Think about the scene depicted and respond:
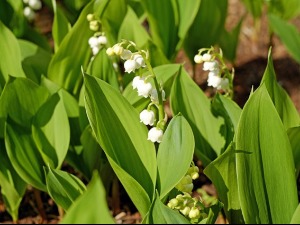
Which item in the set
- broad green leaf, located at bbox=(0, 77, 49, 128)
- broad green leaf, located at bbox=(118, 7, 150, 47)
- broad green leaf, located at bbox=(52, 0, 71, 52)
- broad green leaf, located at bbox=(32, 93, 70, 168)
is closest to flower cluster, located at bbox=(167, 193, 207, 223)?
broad green leaf, located at bbox=(32, 93, 70, 168)

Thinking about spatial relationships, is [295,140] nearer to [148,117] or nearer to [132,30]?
[148,117]

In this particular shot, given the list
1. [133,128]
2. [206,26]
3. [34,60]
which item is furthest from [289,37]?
[133,128]

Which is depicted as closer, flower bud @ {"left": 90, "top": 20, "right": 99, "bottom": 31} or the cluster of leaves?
the cluster of leaves

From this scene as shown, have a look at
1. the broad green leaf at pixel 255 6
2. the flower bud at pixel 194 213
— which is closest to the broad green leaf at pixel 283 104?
the flower bud at pixel 194 213

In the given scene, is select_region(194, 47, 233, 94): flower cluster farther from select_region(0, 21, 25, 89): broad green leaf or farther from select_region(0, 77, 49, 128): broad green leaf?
select_region(0, 21, 25, 89): broad green leaf

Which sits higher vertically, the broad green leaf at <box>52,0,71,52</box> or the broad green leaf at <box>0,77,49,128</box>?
the broad green leaf at <box>52,0,71,52</box>

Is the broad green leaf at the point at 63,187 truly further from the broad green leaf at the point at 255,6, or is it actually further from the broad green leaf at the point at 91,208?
the broad green leaf at the point at 255,6

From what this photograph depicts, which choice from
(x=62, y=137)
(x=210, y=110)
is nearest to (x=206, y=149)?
(x=210, y=110)
